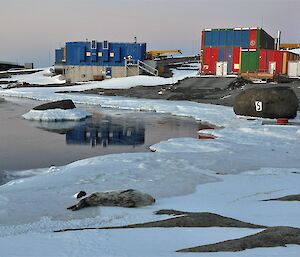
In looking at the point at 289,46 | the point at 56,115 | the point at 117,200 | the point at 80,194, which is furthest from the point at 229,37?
the point at 117,200

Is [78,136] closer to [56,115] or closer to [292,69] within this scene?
[56,115]

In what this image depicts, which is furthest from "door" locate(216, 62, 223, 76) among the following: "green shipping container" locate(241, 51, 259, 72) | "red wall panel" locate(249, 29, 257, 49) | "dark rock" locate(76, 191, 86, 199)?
"dark rock" locate(76, 191, 86, 199)

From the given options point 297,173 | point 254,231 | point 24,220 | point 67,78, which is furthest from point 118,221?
point 67,78

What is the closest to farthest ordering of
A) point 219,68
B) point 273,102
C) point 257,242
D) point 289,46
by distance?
point 257,242 → point 273,102 → point 219,68 → point 289,46

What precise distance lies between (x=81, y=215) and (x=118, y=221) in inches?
34.2

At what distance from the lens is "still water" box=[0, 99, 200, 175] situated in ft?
46.6

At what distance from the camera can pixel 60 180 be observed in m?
10.1

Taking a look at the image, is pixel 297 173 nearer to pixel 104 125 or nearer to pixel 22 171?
pixel 22 171

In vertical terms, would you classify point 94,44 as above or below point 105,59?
above

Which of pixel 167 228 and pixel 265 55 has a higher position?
pixel 265 55

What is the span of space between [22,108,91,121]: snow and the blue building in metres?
34.7

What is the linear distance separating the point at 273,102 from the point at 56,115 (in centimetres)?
1229

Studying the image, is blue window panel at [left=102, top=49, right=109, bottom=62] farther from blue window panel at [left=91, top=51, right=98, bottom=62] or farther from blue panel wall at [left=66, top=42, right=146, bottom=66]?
Result: blue window panel at [left=91, top=51, right=98, bottom=62]

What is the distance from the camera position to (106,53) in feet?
199
